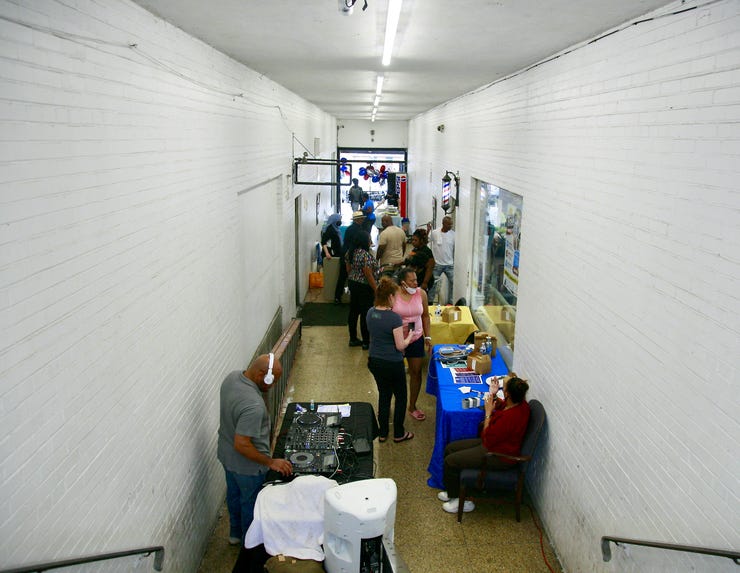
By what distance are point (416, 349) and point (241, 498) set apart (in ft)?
8.65

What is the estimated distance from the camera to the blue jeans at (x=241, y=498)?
4.23m

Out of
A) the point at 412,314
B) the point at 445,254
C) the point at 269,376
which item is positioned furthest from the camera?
the point at 445,254

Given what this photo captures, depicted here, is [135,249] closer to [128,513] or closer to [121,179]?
[121,179]

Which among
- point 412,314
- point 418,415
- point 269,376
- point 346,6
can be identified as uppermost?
point 346,6

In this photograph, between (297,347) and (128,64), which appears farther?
(297,347)

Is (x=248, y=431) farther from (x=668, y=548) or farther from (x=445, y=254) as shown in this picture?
(x=445, y=254)

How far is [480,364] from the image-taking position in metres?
5.92

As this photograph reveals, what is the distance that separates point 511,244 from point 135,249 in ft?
14.5

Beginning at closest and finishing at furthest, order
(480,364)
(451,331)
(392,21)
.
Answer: (392,21) < (480,364) < (451,331)

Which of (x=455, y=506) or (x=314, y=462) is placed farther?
(x=455, y=506)

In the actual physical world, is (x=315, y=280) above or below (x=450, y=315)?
below

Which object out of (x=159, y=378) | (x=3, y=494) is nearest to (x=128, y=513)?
(x=159, y=378)

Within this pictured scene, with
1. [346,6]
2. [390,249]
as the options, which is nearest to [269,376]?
[346,6]

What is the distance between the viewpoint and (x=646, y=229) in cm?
322
